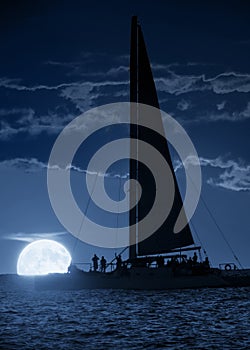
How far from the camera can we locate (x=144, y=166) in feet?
136

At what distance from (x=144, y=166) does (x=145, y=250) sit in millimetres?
7193

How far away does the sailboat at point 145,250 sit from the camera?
37281mm

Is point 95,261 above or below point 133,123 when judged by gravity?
below

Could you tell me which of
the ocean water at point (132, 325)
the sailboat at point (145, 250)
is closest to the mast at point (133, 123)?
the sailboat at point (145, 250)

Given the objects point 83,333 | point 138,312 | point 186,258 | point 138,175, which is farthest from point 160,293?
point 83,333

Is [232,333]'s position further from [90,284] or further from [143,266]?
[90,284]

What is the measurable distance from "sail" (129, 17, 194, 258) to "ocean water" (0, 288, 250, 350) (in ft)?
21.0

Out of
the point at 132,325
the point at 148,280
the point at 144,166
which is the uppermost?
the point at 144,166

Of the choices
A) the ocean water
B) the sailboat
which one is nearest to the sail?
the sailboat

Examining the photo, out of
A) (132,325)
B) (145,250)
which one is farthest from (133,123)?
(132,325)

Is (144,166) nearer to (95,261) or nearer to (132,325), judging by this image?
(95,261)

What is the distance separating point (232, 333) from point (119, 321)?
631 centimetres

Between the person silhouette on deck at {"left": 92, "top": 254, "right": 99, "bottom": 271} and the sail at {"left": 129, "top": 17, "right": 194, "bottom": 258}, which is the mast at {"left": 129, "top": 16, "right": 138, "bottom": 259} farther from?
the person silhouette on deck at {"left": 92, "top": 254, "right": 99, "bottom": 271}

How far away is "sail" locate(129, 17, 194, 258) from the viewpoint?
130ft
